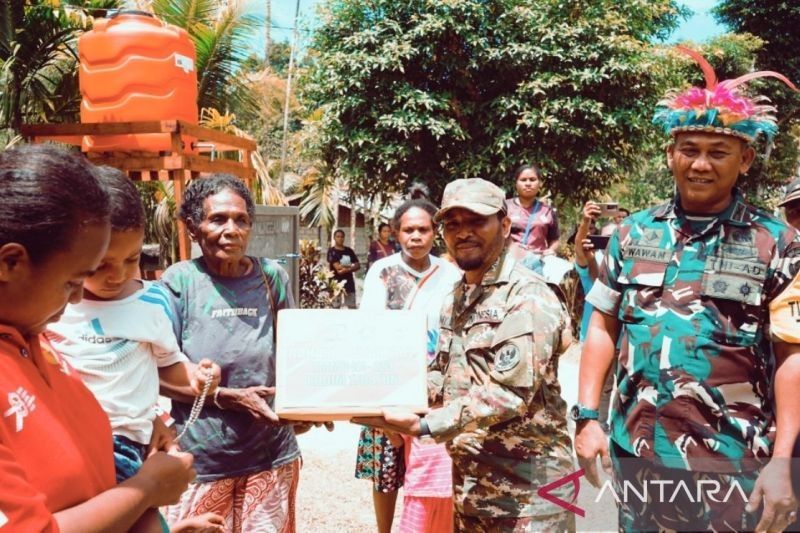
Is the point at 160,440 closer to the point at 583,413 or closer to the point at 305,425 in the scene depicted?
the point at 305,425

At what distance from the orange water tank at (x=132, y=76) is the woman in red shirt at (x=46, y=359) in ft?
13.3

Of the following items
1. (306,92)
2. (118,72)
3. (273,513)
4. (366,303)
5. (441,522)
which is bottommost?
(441,522)

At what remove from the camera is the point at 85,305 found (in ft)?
6.35

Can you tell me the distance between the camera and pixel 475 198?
7.62 feet

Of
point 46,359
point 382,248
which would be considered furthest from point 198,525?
point 382,248

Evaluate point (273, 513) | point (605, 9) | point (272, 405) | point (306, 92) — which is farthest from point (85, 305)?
point (605, 9)

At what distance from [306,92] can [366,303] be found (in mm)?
8311

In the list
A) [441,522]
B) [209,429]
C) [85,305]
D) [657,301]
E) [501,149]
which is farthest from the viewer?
[501,149]

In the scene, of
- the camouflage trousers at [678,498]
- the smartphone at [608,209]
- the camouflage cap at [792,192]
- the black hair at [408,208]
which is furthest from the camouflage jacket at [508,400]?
the smartphone at [608,209]

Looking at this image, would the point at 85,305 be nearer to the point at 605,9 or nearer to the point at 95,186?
the point at 95,186

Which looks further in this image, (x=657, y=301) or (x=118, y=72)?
(x=118, y=72)

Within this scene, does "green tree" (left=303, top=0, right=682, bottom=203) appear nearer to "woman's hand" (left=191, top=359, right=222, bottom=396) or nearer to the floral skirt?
the floral skirt

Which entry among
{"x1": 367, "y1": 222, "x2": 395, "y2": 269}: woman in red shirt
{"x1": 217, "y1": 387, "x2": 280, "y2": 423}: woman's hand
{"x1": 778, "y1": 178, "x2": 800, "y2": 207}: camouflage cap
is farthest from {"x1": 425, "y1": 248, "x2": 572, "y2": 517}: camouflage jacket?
{"x1": 367, "y1": 222, "x2": 395, "y2": 269}: woman in red shirt

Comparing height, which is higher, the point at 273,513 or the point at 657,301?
the point at 657,301
